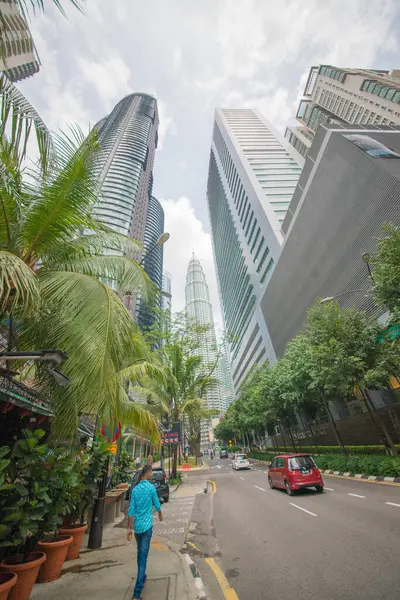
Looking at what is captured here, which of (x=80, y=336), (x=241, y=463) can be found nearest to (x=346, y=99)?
(x=241, y=463)

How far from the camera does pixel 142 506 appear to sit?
4344 millimetres

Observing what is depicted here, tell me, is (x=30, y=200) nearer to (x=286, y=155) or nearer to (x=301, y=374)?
(x=301, y=374)

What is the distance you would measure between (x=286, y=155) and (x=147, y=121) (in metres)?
45.0

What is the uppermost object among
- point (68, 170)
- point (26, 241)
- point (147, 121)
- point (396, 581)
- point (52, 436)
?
point (147, 121)

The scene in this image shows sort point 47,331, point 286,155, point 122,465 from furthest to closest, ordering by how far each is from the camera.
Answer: point 286,155 < point 122,465 < point 47,331

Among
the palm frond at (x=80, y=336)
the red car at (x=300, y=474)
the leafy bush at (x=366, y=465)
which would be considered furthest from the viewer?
the leafy bush at (x=366, y=465)

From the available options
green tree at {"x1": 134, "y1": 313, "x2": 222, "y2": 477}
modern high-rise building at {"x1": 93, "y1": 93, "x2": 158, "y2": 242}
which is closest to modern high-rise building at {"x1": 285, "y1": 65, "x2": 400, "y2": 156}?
modern high-rise building at {"x1": 93, "y1": 93, "x2": 158, "y2": 242}

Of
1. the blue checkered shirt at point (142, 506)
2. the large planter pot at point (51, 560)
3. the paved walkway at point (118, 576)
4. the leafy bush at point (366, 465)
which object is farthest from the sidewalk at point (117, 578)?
the leafy bush at point (366, 465)

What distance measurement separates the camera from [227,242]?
100m

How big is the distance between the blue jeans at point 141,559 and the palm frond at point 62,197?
4.85 m

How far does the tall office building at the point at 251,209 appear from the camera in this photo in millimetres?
53000

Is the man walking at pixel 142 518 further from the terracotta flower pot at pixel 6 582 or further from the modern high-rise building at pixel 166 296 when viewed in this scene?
the modern high-rise building at pixel 166 296

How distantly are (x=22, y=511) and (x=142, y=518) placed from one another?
1.69 m

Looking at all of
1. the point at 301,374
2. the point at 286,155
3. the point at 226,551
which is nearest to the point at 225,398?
the point at 286,155
